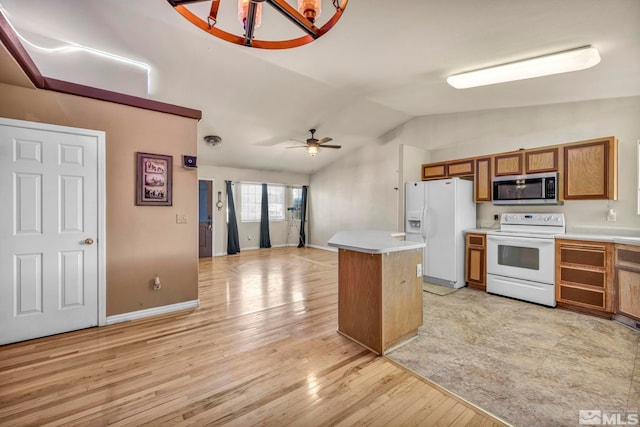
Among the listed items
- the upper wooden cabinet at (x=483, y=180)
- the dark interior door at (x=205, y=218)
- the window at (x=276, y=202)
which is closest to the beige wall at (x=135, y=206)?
the dark interior door at (x=205, y=218)

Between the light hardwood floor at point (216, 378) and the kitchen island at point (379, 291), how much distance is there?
20cm

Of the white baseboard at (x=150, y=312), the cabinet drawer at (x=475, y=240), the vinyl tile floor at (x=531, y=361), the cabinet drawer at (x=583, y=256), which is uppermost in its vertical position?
the cabinet drawer at (x=475, y=240)

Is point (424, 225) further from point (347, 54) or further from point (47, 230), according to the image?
point (47, 230)

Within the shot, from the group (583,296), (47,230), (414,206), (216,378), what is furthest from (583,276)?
(47,230)

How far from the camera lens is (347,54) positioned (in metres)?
2.91

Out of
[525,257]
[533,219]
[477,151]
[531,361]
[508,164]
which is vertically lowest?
[531,361]

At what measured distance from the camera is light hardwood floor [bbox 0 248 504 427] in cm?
161

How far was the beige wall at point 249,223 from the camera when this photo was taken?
7.30 meters

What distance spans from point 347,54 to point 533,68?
6.20 feet

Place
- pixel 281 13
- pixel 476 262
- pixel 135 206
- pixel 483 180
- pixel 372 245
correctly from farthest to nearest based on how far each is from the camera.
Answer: pixel 483 180
pixel 476 262
pixel 135 206
pixel 372 245
pixel 281 13

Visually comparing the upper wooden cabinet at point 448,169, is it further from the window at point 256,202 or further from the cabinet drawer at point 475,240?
the window at point 256,202

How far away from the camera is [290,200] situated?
29.2 feet

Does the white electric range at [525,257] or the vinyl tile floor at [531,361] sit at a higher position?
the white electric range at [525,257]

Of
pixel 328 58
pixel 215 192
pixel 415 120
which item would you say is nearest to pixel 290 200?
pixel 215 192
